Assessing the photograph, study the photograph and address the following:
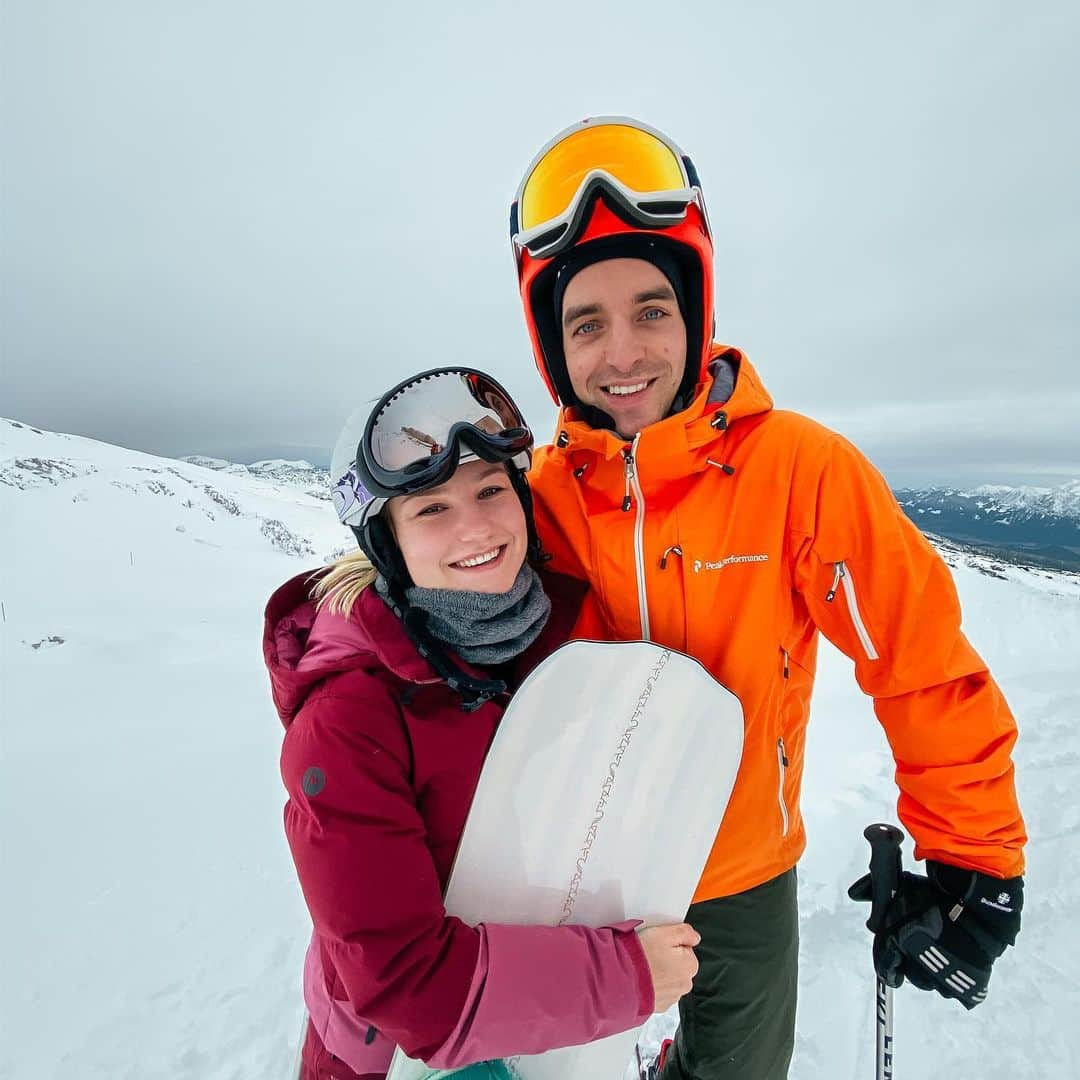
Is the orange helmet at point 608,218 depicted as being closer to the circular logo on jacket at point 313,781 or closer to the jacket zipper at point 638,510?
the jacket zipper at point 638,510

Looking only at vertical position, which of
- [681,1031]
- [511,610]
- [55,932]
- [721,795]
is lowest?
[55,932]

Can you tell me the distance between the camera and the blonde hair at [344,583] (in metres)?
1.80

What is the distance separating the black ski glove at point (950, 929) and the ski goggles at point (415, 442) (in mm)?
2177

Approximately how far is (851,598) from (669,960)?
4.21 ft

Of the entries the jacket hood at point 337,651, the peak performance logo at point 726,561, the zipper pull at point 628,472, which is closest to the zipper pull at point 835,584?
the peak performance logo at point 726,561

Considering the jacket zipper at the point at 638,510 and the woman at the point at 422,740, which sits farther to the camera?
the jacket zipper at the point at 638,510

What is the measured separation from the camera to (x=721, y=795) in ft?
6.60

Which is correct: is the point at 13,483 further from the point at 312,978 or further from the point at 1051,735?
the point at 1051,735

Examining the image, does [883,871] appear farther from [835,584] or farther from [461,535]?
[461,535]

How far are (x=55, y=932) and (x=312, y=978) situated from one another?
2680 mm

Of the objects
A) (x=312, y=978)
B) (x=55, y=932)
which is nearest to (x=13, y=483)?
(x=55, y=932)

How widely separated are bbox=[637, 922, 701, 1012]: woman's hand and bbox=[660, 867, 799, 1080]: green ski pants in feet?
1.35

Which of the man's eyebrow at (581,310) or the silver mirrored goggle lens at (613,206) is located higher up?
the silver mirrored goggle lens at (613,206)

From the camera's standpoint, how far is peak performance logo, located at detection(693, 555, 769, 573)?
181 centimetres
